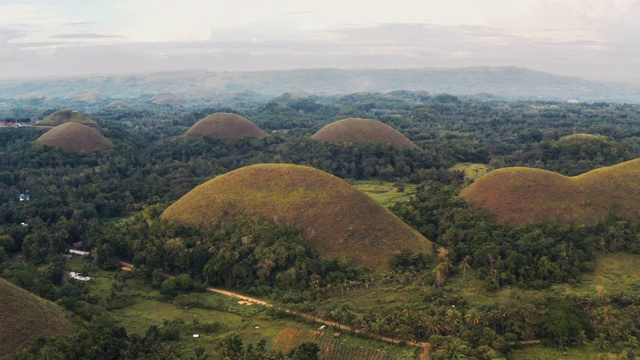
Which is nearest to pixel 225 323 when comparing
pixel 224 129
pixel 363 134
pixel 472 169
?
pixel 472 169

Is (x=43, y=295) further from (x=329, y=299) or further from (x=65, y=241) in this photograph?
(x=329, y=299)

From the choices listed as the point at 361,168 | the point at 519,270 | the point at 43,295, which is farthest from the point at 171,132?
the point at 519,270

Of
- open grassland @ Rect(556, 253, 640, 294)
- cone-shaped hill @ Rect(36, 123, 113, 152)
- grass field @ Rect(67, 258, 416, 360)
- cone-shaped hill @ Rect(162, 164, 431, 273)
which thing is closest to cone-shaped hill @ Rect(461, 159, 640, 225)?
open grassland @ Rect(556, 253, 640, 294)

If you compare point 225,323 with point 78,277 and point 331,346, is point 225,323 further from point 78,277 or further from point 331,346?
point 78,277

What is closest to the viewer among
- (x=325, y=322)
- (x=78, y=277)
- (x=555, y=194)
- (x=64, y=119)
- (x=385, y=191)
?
(x=325, y=322)

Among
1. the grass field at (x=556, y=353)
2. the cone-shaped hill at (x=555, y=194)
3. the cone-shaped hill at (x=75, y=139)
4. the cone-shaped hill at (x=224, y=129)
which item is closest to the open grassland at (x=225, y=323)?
the grass field at (x=556, y=353)

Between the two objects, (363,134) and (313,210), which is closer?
(313,210)
